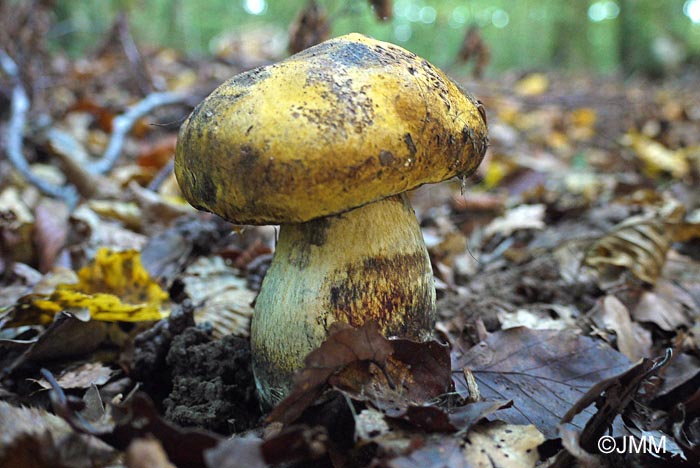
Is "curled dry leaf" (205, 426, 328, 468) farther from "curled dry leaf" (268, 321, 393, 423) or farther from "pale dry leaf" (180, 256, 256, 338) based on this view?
"pale dry leaf" (180, 256, 256, 338)

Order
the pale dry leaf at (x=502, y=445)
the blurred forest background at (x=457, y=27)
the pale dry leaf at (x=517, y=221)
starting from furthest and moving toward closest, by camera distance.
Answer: the blurred forest background at (x=457, y=27) → the pale dry leaf at (x=517, y=221) → the pale dry leaf at (x=502, y=445)

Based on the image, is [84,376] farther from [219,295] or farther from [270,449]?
[270,449]

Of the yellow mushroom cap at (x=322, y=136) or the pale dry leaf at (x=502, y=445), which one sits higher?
the yellow mushroom cap at (x=322, y=136)

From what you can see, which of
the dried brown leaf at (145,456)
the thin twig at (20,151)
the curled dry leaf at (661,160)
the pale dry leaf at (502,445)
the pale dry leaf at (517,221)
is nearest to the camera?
the dried brown leaf at (145,456)

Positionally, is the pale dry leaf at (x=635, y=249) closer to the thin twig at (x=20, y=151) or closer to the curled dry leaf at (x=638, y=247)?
the curled dry leaf at (x=638, y=247)

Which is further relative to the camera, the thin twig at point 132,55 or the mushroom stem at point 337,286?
the thin twig at point 132,55

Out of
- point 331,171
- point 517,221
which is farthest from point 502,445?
point 517,221

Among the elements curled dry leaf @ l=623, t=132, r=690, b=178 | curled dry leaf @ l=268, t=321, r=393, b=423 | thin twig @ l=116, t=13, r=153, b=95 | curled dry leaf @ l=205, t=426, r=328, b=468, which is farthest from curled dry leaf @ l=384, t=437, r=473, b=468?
thin twig @ l=116, t=13, r=153, b=95

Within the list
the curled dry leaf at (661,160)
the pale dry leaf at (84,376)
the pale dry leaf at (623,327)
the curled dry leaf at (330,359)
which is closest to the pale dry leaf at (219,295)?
the pale dry leaf at (84,376)
